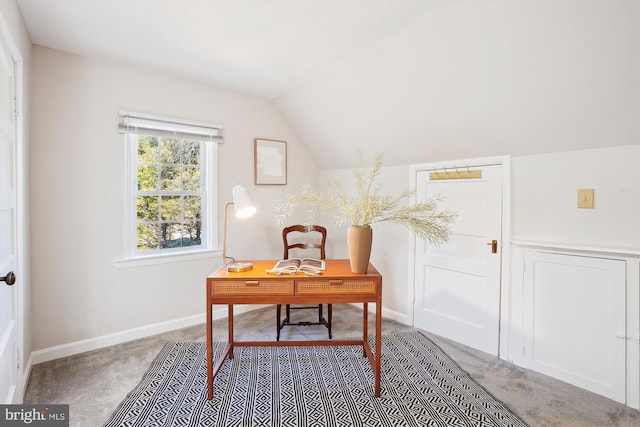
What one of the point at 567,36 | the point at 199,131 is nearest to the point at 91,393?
the point at 199,131

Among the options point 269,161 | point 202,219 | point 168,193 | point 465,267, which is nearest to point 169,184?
point 168,193

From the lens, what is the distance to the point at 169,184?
3.08 meters

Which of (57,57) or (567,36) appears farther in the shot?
(57,57)

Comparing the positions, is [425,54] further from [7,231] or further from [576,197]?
[7,231]

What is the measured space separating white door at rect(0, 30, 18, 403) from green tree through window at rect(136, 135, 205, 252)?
1.14 m

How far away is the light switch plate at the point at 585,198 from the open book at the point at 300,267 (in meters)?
1.82

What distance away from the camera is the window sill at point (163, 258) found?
9.13ft

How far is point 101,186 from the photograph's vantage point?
2658mm

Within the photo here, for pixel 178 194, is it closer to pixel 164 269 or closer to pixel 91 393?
pixel 164 269

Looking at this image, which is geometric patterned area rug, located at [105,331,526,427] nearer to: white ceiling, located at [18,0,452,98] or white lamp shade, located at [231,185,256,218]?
white lamp shade, located at [231,185,256,218]

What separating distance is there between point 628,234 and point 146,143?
12.4 ft

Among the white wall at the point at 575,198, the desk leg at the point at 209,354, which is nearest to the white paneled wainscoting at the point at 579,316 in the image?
the white wall at the point at 575,198

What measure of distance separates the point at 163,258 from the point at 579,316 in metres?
3.37

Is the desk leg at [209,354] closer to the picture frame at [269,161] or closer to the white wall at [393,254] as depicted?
the picture frame at [269,161]
